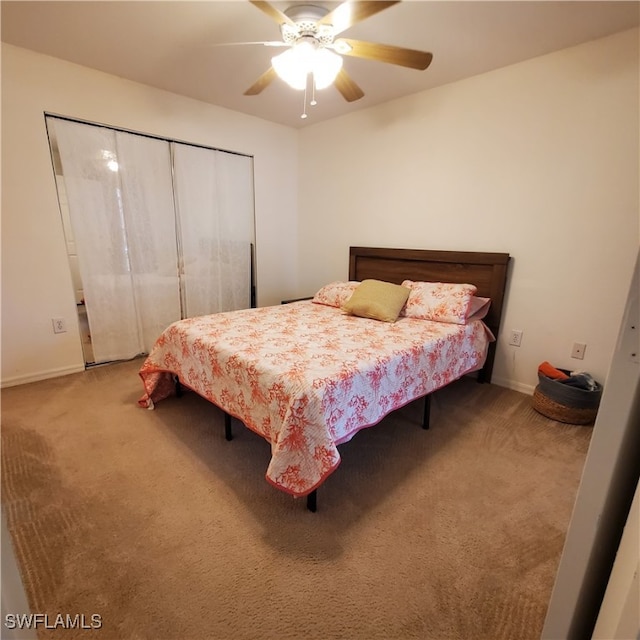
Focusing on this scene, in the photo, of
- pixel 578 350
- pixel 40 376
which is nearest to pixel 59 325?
pixel 40 376

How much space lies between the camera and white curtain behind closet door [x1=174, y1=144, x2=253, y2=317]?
3.26 meters

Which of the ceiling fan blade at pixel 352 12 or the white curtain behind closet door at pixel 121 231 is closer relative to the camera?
the ceiling fan blade at pixel 352 12

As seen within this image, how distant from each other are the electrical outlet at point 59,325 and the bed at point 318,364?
105 cm

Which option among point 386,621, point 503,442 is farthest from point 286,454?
point 503,442

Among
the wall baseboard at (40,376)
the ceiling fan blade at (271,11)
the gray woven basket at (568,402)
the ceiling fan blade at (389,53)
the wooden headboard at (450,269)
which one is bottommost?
the wall baseboard at (40,376)

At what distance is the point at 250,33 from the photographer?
2.07 m

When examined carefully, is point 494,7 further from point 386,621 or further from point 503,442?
point 386,621

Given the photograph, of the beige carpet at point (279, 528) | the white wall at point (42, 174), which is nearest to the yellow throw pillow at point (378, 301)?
the beige carpet at point (279, 528)

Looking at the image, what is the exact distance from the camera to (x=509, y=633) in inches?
40.9

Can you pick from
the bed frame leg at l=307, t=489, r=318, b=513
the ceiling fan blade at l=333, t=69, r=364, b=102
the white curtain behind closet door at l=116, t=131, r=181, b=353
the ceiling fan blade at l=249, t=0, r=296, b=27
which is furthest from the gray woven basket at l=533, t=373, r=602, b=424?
the white curtain behind closet door at l=116, t=131, r=181, b=353

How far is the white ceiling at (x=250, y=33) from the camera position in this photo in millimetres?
1823

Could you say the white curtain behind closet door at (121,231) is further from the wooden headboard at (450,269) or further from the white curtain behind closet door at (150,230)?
the wooden headboard at (450,269)

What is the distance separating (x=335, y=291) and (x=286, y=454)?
1948 mm

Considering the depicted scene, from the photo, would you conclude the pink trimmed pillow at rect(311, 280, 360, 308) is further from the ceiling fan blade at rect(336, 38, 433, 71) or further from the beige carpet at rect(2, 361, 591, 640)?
the ceiling fan blade at rect(336, 38, 433, 71)
